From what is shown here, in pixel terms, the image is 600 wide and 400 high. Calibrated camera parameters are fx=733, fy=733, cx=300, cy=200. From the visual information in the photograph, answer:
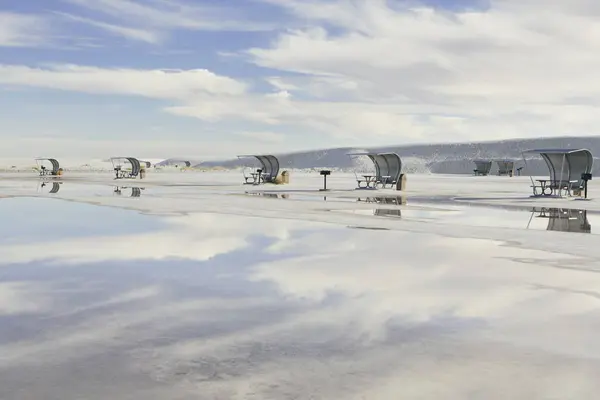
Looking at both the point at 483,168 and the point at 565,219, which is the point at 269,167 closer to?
the point at 565,219

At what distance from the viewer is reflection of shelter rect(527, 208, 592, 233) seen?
17.5 m

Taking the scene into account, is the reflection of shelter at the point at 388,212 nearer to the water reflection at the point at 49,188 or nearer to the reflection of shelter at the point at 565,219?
the reflection of shelter at the point at 565,219

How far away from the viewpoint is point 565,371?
540 cm

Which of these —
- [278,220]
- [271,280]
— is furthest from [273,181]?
[271,280]

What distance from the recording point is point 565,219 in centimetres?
2061

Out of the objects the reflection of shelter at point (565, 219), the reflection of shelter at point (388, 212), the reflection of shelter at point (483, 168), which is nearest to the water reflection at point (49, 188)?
the reflection of shelter at point (388, 212)

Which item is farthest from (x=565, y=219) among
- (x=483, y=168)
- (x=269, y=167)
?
(x=483, y=168)

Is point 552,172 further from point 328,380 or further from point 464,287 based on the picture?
point 328,380

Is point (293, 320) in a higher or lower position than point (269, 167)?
lower

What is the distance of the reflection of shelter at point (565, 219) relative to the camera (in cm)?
1754

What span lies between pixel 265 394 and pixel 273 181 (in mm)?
45036

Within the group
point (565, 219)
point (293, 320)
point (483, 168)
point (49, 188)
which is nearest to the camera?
point (293, 320)

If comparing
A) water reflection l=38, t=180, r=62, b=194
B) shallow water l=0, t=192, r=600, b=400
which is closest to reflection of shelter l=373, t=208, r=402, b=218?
shallow water l=0, t=192, r=600, b=400

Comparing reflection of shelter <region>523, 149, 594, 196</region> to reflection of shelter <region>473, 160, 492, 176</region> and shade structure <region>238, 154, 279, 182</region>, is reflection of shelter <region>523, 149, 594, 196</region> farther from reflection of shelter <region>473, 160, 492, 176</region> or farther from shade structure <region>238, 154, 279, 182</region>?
reflection of shelter <region>473, 160, 492, 176</region>
